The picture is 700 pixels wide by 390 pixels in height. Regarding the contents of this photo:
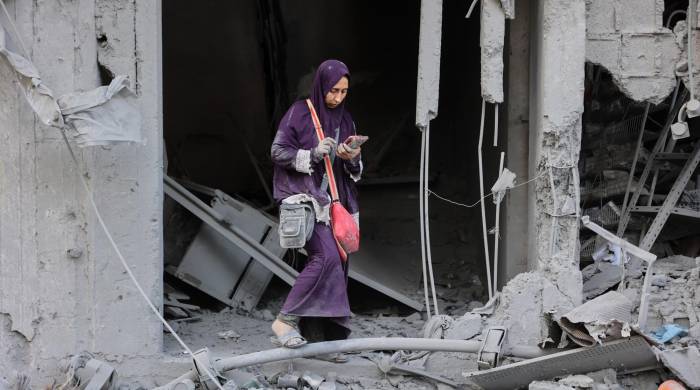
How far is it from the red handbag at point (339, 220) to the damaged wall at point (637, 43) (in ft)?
5.84

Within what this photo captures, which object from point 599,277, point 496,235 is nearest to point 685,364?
point 599,277

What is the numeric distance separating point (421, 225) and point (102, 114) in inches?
81.6

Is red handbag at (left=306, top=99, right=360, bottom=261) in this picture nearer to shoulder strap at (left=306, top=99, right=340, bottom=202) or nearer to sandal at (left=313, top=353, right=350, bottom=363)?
shoulder strap at (left=306, top=99, right=340, bottom=202)

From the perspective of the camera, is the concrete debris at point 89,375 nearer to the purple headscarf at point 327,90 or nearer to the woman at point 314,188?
the woman at point 314,188

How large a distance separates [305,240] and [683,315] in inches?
91.5

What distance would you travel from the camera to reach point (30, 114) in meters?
5.69

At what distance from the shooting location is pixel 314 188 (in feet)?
18.9

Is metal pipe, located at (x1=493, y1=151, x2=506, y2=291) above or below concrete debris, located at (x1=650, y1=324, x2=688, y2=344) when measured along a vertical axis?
above

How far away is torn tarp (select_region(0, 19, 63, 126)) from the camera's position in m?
5.38

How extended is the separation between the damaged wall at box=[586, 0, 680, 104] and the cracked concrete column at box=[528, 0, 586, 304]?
259 mm

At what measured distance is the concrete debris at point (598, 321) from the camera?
527 centimetres

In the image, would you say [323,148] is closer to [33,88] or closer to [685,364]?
[33,88]

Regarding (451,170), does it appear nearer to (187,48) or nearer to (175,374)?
(187,48)

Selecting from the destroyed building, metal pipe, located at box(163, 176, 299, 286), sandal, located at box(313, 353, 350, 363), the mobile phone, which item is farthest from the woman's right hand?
metal pipe, located at box(163, 176, 299, 286)
